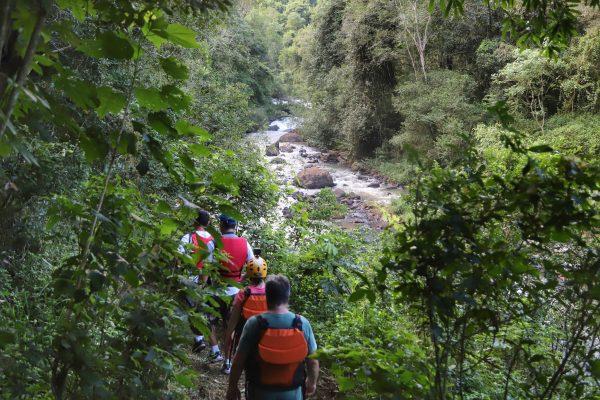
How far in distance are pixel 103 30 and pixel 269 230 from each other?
514 cm

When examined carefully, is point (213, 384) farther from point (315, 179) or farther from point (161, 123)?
point (315, 179)

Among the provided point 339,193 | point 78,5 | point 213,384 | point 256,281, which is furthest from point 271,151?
point 78,5

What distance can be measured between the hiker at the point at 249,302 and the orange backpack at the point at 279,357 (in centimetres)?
92

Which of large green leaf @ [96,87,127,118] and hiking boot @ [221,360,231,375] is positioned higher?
large green leaf @ [96,87,127,118]

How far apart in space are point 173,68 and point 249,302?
7.46ft

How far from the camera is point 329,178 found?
78.1 feet

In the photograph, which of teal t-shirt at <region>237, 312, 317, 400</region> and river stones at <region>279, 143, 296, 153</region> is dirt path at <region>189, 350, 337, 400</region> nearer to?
teal t-shirt at <region>237, 312, 317, 400</region>

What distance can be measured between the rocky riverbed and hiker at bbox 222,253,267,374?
35.3 feet

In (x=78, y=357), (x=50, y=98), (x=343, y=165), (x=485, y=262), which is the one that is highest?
(x=50, y=98)

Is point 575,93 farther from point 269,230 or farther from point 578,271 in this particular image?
point 578,271

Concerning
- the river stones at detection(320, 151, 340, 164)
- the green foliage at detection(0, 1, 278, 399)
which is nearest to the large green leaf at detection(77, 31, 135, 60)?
the green foliage at detection(0, 1, 278, 399)

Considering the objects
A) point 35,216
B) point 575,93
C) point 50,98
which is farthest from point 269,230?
point 575,93

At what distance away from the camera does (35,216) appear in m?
5.28

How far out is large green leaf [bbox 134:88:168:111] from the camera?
1495 mm
